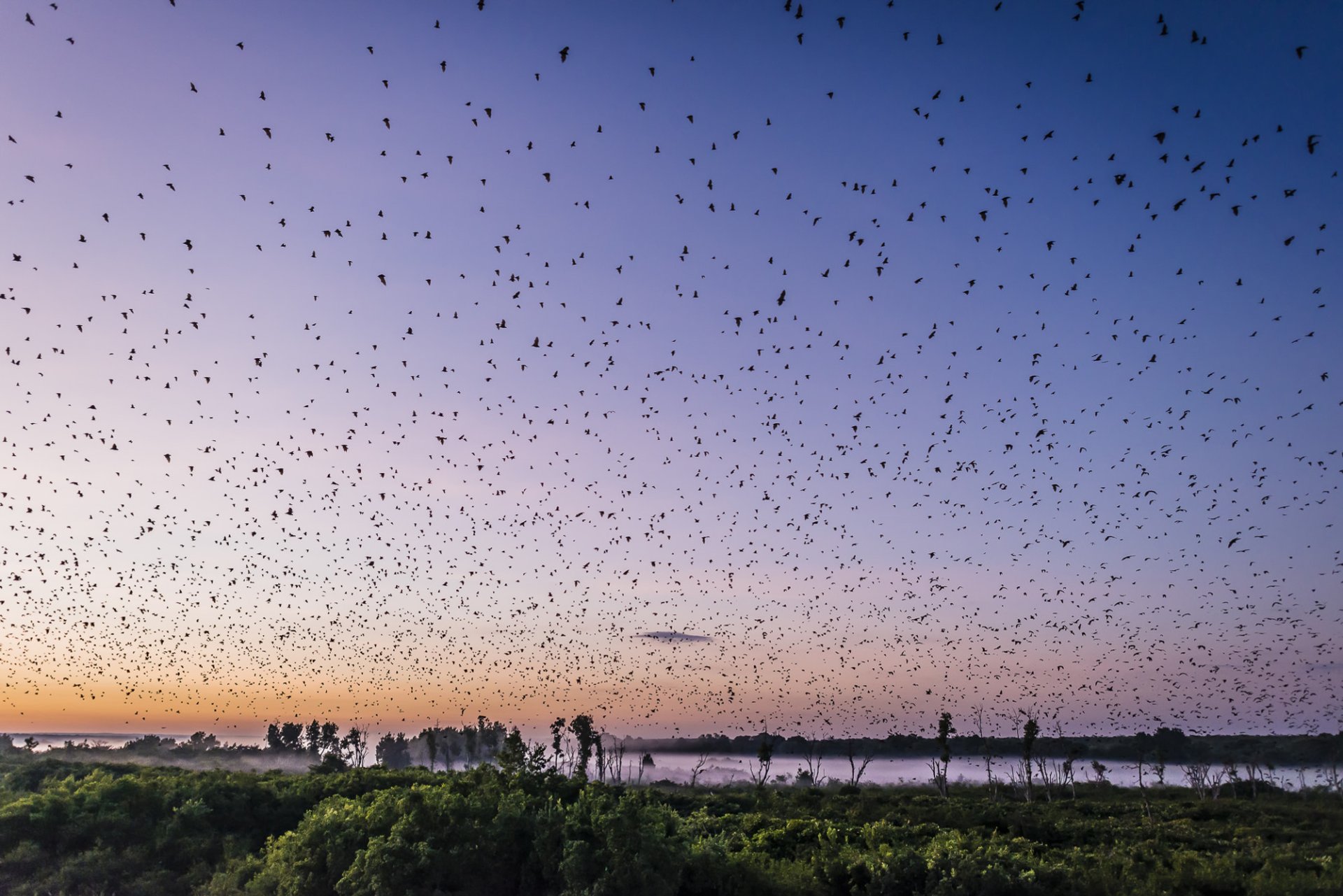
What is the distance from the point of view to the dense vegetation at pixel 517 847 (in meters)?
21.1

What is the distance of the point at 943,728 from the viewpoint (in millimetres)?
104250

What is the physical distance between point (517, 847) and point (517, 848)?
0.02 meters

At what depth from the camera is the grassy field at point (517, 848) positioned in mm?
21109

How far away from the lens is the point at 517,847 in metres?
23.6

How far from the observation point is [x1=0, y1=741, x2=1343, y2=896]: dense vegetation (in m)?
21.1

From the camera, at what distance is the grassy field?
69.3ft

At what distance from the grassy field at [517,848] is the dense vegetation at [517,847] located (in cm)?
7

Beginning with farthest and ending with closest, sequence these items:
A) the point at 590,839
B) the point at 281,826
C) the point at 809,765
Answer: the point at 809,765, the point at 281,826, the point at 590,839

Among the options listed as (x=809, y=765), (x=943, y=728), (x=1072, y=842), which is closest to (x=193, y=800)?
(x=1072, y=842)

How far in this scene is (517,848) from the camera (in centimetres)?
2355

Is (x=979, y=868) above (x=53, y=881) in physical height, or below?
above

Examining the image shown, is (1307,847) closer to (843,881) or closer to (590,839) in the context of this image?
(843,881)

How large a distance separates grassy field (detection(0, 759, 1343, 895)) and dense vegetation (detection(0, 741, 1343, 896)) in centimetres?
7

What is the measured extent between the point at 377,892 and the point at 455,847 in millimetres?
2241
